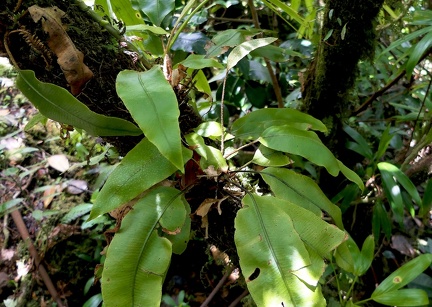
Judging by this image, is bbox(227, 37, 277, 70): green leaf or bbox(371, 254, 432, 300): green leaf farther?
bbox(371, 254, 432, 300): green leaf

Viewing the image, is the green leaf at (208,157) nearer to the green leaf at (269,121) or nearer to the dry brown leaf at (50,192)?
the green leaf at (269,121)

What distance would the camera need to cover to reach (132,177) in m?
0.73

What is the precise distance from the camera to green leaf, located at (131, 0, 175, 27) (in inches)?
39.0

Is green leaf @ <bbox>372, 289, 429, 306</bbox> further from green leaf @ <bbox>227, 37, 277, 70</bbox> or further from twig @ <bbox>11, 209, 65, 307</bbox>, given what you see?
twig @ <bbox>11, 209, 65, 307</bbox>

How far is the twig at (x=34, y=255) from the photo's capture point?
1.57m

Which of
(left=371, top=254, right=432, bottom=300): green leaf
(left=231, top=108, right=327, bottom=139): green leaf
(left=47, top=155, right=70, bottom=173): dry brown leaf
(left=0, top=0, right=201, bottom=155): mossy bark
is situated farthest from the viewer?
(left=47, top=155, right=70, bottom=173): dry brown leaf

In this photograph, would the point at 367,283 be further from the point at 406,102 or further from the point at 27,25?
the point at 27,25

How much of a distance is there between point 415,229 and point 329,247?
1.25 meters

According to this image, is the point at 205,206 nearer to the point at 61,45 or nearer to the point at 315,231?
the point at 315,231

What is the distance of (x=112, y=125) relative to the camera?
0.75 metres

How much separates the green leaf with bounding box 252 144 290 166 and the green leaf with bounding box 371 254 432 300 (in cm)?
64

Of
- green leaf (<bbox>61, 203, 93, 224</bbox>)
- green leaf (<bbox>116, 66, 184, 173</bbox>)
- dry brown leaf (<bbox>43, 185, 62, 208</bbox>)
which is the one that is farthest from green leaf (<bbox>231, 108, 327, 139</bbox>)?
dry brown leaf (<bbox>43, 185, 62, 208</bbox>)

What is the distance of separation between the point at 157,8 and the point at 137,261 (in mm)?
671

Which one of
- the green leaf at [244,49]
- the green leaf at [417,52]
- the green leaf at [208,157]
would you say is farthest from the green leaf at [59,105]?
the green leaf at [417,52]
